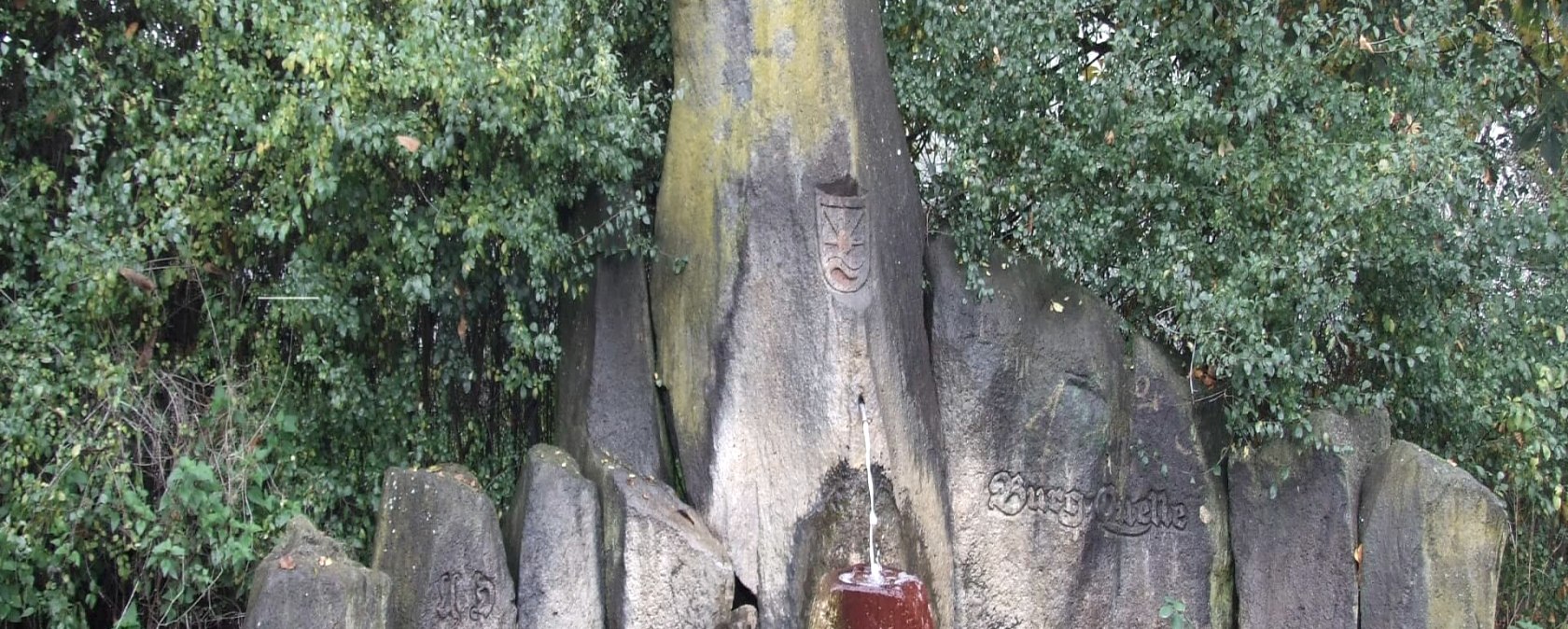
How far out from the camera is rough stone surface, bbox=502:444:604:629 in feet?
16.4

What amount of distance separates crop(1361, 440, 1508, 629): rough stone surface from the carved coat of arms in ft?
→ 7.22

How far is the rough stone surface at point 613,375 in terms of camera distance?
17.6 ft

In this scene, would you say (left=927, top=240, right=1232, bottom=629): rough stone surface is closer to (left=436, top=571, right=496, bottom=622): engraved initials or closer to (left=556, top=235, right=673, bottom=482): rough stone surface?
(left=556, top=235, right=673, bottom=482): rough stone surface

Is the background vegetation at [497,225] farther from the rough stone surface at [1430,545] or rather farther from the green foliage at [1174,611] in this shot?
the green foliage at [1174,611]

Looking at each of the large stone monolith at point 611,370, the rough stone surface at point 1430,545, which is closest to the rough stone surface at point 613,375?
the large stone monolith at point 611,370

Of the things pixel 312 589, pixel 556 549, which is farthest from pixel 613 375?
pixel 312 589

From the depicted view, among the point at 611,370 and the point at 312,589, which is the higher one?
the point at 611,370

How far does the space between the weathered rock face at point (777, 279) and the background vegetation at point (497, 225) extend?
0.29m

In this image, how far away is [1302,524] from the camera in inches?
222

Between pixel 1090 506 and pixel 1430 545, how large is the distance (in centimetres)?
127

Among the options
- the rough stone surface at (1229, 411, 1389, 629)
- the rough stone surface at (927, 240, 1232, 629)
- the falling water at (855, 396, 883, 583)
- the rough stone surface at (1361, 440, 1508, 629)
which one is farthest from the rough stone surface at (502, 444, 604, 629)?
the rough stone surface at (1361, 440, 1508, 629)

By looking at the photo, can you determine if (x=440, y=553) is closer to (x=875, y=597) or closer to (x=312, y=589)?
(x=312, y=589)

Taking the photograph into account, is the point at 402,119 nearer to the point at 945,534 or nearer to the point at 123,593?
the point at 123,593

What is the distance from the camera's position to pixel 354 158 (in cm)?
498
